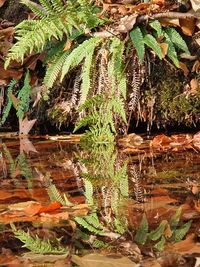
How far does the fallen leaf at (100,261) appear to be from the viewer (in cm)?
145

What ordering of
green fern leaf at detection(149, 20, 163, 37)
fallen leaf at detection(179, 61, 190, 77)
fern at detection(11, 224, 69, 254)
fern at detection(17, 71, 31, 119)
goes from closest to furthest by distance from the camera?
1. fern at detection(11, 224, 69, 254)
2. green fern leaf at detection(149, 20, 163, 37)
3. fallen leaf at detection(179, 61, 190, 77)
4. fern at detection(17, 71, 31, 119)

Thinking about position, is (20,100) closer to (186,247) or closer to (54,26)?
(54,26)

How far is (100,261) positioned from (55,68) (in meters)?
2.94

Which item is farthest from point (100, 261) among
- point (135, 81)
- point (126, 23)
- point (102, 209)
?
point (135, 81)

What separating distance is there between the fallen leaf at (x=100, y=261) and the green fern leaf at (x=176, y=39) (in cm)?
270

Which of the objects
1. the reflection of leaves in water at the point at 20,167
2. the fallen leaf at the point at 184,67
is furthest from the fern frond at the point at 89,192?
the fallen leaf at the point at 184,67

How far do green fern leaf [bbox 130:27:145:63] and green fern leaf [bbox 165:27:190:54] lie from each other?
0.84 feet

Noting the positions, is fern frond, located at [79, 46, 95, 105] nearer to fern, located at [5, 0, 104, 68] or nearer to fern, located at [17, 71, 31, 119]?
fern, located at [5, 0, 104, 68]

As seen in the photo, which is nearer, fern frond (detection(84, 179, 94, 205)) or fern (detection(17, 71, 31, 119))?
fern frond (detection(84, 179, 94, 205))

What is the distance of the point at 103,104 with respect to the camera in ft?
13.8

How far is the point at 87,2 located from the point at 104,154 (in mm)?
1206

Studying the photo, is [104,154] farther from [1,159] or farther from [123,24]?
[123,24]

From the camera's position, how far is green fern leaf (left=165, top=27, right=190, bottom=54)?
3.99m

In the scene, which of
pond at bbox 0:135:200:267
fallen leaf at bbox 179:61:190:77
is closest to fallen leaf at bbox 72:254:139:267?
pond at bbox 0:135:200:267
